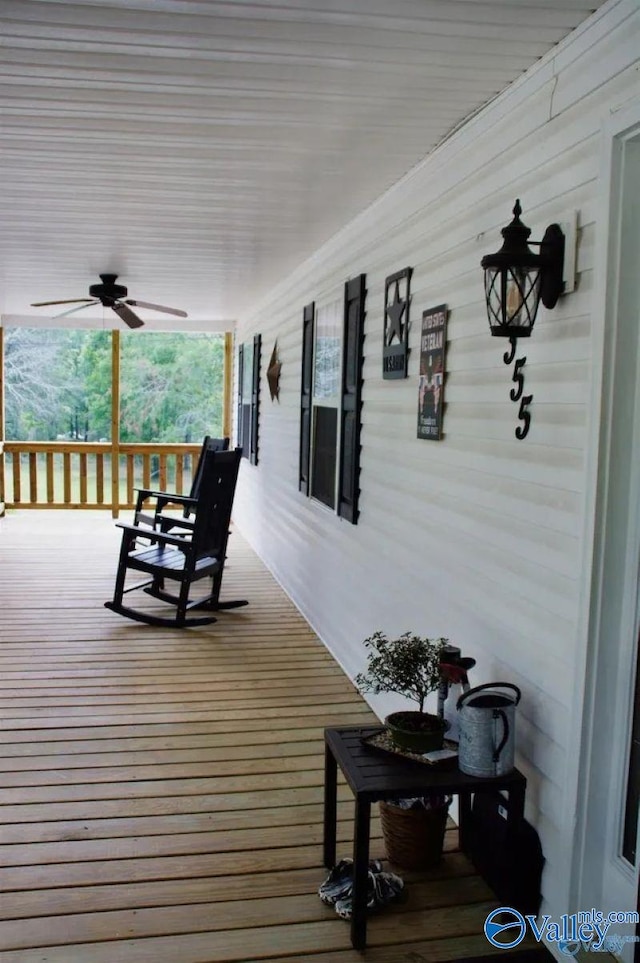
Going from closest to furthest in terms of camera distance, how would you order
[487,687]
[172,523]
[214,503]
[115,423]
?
[487,687] → [214,503] → [172,523] → [115,423]

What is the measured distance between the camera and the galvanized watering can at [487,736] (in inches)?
81.1

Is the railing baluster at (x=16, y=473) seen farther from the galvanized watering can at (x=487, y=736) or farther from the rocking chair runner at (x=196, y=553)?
the galvanized watering can at (x=487, y=736)

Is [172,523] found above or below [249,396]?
below

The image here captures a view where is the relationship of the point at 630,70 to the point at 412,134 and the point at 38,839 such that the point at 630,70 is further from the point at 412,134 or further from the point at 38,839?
the point at 38,839

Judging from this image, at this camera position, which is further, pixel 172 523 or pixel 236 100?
pixel 172 523

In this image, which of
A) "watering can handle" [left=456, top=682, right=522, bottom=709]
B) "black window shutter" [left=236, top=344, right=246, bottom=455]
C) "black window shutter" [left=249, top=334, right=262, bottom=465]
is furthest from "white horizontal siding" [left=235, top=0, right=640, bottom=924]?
"black window shutter" [left=236, top=344, right=246, bottom=455]

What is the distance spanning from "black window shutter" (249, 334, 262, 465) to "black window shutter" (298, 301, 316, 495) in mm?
2030

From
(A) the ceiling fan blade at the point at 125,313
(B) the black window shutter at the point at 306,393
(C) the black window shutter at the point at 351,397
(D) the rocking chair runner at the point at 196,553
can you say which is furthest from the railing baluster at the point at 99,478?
(C) the black window shutter at the point at 351,397

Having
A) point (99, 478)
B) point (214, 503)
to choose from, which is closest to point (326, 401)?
point (214, 503)

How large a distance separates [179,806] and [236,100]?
2285 mm

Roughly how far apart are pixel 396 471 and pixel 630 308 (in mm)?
1661

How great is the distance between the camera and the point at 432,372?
9.60 ft

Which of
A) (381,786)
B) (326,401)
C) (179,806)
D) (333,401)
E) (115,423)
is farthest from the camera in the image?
(115,423)

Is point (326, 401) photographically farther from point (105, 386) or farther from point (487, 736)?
point (105, 386)
